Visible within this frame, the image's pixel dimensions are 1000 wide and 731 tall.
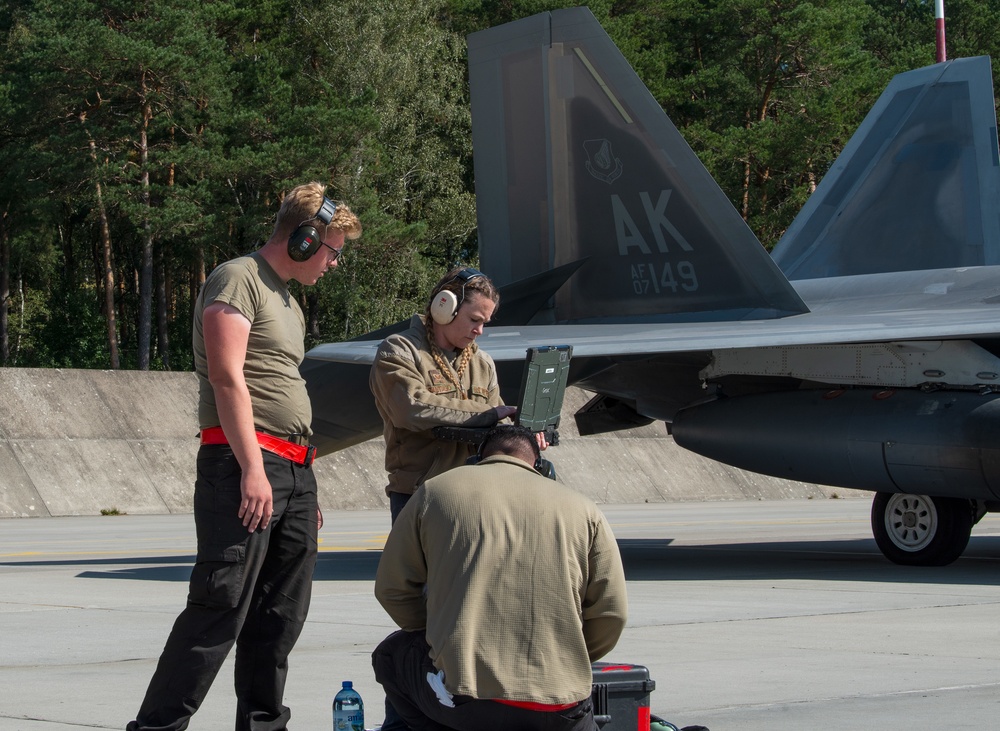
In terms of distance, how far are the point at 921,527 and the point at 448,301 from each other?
262 inches

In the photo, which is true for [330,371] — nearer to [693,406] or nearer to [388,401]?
[693,406]

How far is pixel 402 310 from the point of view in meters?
43.4

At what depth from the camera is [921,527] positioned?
10609mm

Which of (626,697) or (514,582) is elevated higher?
(514,582)

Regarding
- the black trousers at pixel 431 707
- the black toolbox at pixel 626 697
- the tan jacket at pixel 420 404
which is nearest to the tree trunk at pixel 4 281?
the tan jacket at pixel 420 404

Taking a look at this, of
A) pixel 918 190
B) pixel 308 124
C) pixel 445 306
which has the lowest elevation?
pixel 445 306

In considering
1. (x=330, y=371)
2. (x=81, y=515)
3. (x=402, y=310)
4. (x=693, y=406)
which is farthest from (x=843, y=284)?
(x=402, y=310)

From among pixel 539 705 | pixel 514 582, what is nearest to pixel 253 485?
pixel 514 582

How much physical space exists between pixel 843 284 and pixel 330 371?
16.0 feet

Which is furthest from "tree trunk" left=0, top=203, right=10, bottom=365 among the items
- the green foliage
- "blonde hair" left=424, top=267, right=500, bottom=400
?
"blonde hair" left=424, top=267, right=500, bottom=400

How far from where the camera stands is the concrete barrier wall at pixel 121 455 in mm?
18266

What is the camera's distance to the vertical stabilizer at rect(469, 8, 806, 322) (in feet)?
38.2

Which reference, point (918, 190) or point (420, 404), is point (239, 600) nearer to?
point (420, 404)

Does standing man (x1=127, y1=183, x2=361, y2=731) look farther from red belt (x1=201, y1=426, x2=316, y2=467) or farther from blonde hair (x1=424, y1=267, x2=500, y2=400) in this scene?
blonde hair (x1=424, y1=267, x2=500, y2=400)
